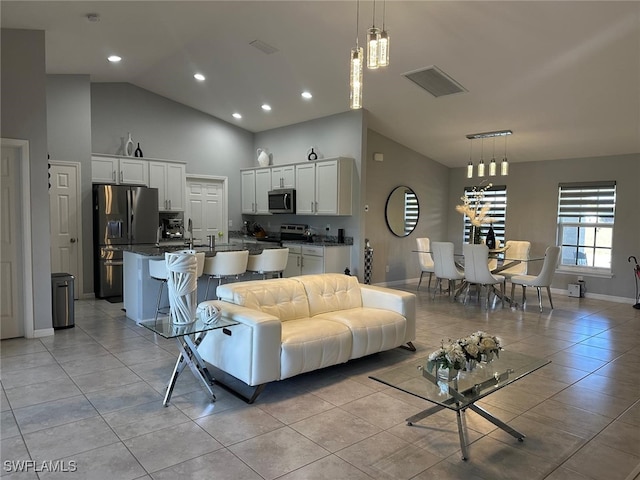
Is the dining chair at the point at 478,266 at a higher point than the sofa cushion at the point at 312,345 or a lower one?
higher

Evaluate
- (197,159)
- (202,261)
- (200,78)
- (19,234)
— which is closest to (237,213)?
(197,159)

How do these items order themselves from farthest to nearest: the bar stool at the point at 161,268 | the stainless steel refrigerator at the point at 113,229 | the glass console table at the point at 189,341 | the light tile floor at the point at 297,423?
the stainless steel refrigerator at the point at 113,229, the bar stool at the point at 161,268, the glass console table at the point at 189,341, the light tile floor at the point at 297,423

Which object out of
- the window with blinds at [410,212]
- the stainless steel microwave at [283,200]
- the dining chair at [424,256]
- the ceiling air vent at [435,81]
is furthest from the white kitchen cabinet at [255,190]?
the ceiling air vent at [435,81]

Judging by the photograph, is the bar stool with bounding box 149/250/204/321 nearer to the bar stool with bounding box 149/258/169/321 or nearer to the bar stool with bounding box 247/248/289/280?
the bar stool with bounding box 149/258/169/321

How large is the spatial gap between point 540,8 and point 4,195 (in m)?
5.29

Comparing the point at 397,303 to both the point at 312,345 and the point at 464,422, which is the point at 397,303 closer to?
the point at 312,345

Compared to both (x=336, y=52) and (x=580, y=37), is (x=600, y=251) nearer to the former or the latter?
(x=580, y=37)

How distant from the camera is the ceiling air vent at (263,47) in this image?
5.16m

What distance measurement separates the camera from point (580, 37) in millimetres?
4047

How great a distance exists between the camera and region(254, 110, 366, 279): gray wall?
689cm

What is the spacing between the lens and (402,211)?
8.33 meters

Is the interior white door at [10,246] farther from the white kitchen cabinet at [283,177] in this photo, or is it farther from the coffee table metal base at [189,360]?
the white kitchen cabinet at [283,177]

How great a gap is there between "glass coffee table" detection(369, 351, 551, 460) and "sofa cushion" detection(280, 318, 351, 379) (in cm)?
74

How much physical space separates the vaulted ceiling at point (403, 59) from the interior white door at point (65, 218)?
56.2 inches
